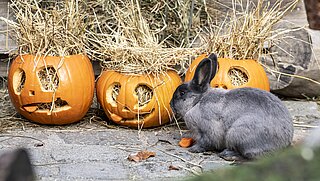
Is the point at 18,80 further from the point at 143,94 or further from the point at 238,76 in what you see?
the point at 238,76

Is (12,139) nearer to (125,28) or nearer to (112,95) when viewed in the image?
(112,95)

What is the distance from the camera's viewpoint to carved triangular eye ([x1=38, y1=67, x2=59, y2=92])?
16.1 ft

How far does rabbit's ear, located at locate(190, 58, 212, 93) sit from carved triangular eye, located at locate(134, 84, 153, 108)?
23.2 inches

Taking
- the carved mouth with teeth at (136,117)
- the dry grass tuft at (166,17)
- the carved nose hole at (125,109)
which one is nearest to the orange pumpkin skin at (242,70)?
→ the carved mouth with teeth at (136,117)

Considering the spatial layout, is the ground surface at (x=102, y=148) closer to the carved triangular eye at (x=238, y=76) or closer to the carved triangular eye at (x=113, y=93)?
the carved triangular eye at (x=113, y=93)

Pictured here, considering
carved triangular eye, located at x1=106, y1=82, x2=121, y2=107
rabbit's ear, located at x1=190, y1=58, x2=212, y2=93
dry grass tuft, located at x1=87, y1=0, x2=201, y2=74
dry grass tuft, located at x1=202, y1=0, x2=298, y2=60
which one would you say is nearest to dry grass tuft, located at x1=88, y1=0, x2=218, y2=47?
dry grass tuft, located at x1=87, y1=0, x2=201, y2=74

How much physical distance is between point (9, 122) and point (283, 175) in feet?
14.9

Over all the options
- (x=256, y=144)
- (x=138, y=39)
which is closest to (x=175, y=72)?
(x=138, y=39)

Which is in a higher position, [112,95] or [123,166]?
[112,95]

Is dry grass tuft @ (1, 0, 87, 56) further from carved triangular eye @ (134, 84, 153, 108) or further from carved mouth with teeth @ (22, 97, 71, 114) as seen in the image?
carved triangular eye @ (134, 84, 153, 108)

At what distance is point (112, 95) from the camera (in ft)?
16.5

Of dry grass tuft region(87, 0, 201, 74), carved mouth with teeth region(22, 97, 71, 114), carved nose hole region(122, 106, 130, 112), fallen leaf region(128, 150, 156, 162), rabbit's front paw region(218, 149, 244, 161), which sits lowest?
rabbit's front paw region(218, 149, 244, 161)

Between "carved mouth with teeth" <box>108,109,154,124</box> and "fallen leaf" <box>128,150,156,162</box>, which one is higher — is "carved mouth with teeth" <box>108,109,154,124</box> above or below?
above

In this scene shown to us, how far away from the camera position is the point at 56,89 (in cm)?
488
